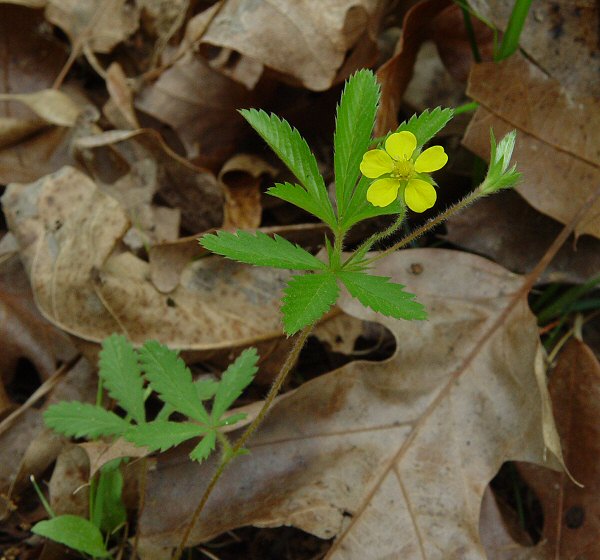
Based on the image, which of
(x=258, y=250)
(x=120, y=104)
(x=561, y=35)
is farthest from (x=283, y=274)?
(x=561, y=35)

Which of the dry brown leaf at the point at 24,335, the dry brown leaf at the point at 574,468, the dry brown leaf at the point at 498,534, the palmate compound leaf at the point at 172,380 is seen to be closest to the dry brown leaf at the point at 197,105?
the dry brown leaf at the point at 24,335

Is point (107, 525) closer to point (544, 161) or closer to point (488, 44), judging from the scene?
point (544, 161)

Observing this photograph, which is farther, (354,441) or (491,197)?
(491,197)

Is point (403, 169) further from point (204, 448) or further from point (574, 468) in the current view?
point (574, 468)

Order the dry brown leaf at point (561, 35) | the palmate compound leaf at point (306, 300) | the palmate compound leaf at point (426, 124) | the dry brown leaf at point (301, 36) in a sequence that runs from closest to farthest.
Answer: the palmate compound leaf at point (306, 300)
the palmate compound leaf at point (426, 124)
the dry brown leaf at point (301, 36)
the dry brown leaf at point (561, 35)

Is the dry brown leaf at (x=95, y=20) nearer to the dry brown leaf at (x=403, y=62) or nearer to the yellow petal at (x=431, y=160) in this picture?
the dry brown leaf at (x=403, y=62)

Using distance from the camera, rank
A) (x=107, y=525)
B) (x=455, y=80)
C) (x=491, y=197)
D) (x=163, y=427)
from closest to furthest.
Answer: (x=163, y=427), (x=107, y=525), (x=491, y=197), (x=455, y=80)

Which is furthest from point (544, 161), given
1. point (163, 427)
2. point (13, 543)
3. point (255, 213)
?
point (13, 543)

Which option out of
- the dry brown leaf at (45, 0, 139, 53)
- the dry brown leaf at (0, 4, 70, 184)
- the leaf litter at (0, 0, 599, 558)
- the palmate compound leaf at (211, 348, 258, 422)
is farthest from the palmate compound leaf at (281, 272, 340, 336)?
the dry brown leaf at (45, 0, 139, 53)
